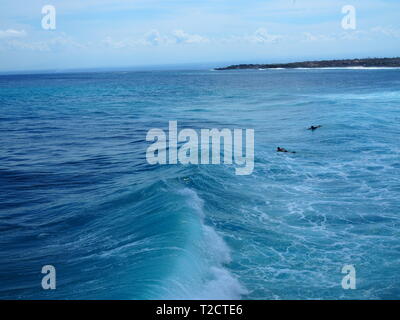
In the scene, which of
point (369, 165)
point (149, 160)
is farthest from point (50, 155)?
point (369, 165)

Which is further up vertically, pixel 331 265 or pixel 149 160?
pixel 149 160

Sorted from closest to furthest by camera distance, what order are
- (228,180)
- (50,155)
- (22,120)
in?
(228,180)
(50,155)
(22,120)

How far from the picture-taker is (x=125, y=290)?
1141cm

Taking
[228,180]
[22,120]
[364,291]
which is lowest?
[364,291]

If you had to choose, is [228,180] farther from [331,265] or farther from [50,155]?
[50,155]

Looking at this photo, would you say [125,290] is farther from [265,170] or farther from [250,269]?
[265,170]

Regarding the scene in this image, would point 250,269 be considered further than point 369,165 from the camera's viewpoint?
No

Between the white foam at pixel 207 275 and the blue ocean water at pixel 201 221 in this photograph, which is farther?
the blue ocean water at pixel 201 221

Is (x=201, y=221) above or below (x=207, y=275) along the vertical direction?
above

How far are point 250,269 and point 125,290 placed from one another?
13.0 ft

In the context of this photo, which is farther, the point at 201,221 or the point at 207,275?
the point at 201,221

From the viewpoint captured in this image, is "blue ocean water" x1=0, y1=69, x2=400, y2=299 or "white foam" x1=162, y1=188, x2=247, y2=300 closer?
"white foam" x1=162, y1=188, x2=247, y2=300
